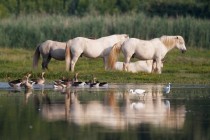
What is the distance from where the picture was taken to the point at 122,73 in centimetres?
3025

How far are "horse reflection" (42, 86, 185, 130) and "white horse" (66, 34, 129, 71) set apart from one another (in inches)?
337

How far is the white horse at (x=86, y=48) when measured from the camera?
3244 centimetres

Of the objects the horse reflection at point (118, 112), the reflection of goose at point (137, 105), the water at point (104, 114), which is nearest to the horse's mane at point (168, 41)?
the water at point (104, 114)

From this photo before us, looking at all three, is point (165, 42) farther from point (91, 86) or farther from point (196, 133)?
point (196, 133)

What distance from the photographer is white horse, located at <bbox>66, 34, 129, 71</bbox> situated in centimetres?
3244

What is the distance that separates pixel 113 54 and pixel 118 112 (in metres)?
12.4

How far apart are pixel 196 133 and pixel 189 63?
69.1ft

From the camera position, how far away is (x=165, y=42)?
108ft

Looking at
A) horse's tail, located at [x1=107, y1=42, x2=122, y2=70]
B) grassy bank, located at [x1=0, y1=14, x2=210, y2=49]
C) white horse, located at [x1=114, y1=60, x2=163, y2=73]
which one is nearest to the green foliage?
grassy bank, located at [x1=0, y1=14, x2=210, y2=49]

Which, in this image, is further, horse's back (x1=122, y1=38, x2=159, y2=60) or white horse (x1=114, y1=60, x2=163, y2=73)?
white horse (x1=114, y1=60, x2=163, y2=73)

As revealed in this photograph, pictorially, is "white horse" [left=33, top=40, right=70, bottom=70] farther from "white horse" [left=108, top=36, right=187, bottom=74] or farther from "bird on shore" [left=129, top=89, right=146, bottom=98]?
"bird on shore" [left=129, top=89, right=146, bottom=98]

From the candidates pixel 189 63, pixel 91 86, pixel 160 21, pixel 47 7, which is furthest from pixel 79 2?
pixel 91 86

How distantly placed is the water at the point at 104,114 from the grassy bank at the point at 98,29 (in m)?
16.8

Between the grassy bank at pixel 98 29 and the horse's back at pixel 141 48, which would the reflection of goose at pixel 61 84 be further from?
the grassy bank at pixel 98 29
